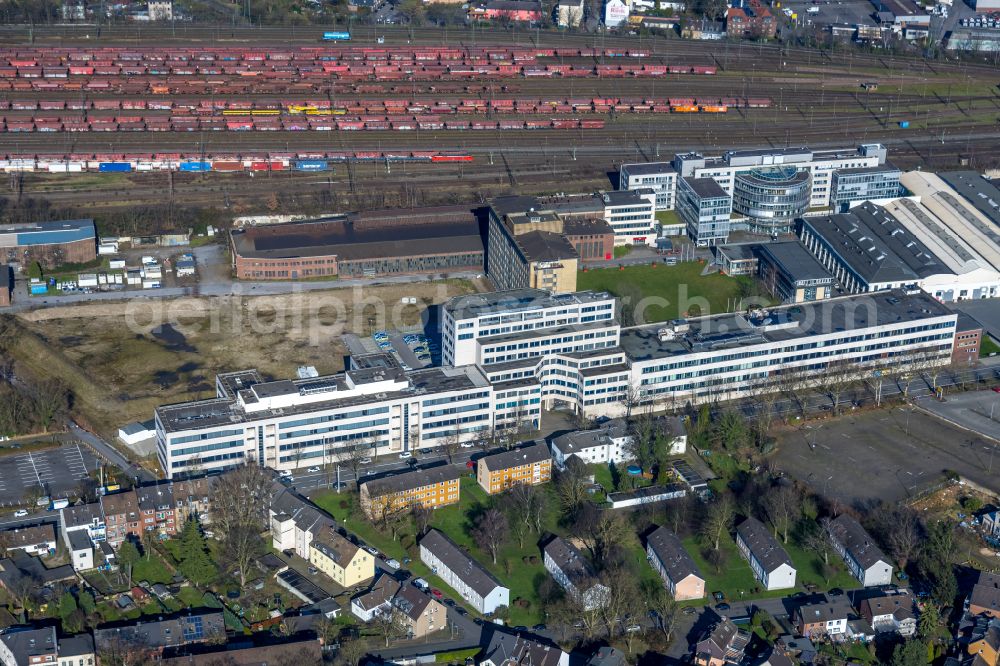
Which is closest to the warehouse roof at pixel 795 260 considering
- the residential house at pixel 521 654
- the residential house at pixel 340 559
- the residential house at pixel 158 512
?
the residential house at pixel 340 559

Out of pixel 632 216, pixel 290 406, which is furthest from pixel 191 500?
pixel 632 216

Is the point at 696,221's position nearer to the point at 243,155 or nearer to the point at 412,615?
the point at 243,155

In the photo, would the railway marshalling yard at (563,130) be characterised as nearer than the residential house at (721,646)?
No

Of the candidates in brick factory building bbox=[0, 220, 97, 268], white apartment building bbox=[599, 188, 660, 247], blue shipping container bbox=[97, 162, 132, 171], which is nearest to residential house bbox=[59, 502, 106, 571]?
brick factory building bbox=[0, 220, 97, 268]

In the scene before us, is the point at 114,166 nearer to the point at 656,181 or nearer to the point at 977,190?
the point at 656,181

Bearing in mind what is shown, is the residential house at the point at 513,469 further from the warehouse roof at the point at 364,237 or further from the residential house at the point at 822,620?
the warehouse roof at the point at 364,237

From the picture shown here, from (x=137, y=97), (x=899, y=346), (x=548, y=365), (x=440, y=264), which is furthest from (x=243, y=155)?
(x=899, y=346)
